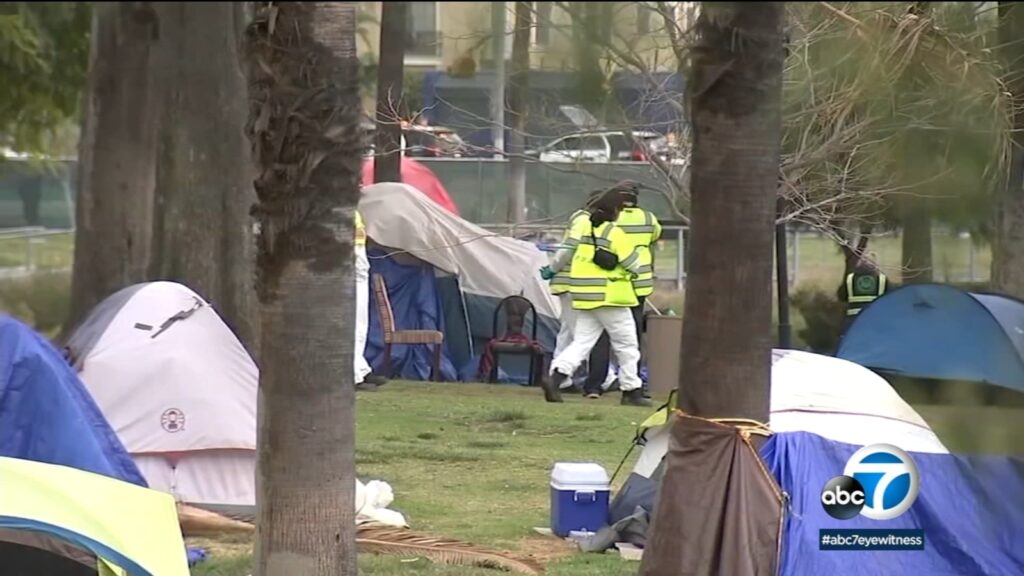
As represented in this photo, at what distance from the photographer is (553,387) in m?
12.4

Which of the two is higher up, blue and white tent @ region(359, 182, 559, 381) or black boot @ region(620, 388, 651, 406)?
blue and white tent @ region(359, 182, 559, 381)

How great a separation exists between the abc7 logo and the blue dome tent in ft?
1.40

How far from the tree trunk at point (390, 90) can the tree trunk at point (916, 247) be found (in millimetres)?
2218

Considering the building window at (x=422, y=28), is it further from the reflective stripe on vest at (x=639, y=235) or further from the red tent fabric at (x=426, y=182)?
the red tent fabric at (x=426, y=182)

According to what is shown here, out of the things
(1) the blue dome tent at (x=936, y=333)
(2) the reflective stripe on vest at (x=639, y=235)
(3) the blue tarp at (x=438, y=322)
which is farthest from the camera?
(3) the blue tarp at (x=438, y=322)

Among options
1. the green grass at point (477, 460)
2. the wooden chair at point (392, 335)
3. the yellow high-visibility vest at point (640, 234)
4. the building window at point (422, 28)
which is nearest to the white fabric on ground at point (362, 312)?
the green grass at point (477, 460)

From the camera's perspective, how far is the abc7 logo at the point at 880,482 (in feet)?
21.9

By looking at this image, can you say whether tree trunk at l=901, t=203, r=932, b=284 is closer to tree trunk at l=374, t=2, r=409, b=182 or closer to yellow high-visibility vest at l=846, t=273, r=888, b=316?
yellow high-visibility vest at l=846, t=273, r=888, b=316

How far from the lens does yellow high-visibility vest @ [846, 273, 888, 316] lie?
1217cm

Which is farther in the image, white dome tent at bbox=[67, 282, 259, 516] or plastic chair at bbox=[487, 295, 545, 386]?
plastic chair at bbox=[487, 295, 545, 386]

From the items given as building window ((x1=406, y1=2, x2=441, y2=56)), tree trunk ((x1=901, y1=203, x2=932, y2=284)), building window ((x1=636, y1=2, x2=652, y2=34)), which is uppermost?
building window ((x1=636, y1=2, x2=652, y2=34))

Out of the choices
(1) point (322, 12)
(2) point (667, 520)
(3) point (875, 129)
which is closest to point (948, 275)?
(3) point (875, 129)
